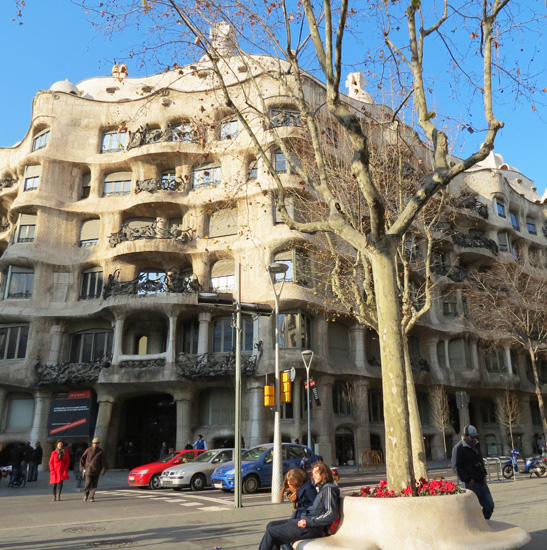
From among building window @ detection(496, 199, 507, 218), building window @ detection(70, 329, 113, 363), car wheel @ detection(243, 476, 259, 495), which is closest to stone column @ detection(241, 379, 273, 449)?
building window @ detection(70, 329, 113, 363)

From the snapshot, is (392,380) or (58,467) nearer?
(392,380)

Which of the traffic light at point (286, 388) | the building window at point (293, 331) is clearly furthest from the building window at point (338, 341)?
the traffic light at point (286, 388)

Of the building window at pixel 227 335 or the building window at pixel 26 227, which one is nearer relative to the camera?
the building window at pixel 227 335

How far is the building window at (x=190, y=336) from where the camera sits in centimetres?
3009

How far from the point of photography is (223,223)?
101 feet

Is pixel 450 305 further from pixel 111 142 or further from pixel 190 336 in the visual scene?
pixel 111 142

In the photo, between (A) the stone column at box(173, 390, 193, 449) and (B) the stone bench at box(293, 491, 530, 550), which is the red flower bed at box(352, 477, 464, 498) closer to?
(B) the stone bench at box(293, 491, 530, 550)

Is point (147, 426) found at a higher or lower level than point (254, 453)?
higher

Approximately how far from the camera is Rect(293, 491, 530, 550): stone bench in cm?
563

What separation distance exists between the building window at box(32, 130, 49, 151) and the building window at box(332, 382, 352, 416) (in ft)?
75.8

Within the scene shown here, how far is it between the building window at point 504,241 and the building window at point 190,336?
24002mm

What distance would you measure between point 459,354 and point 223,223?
1778 cm

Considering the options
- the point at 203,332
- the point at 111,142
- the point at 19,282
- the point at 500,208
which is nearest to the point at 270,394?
the point at 203,332

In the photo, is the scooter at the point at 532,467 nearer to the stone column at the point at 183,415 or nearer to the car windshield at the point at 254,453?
the car windshield at the point at 254,453
